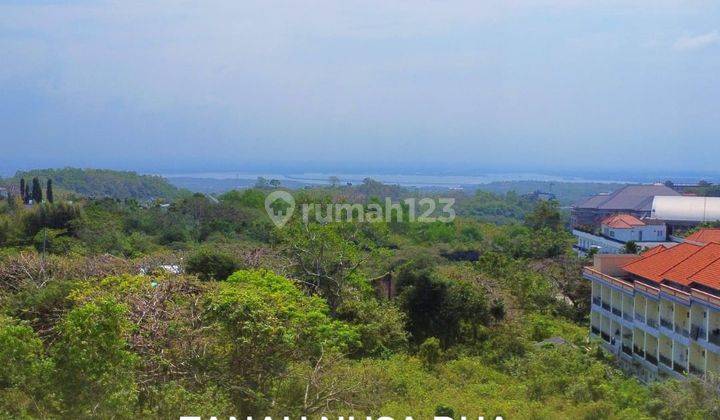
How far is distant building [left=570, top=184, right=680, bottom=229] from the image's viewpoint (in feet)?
181

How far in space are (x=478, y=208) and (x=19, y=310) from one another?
7096 centimetres

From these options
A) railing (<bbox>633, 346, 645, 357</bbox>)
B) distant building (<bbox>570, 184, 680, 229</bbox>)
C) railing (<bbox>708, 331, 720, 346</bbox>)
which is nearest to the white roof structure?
distant building (<bbox>570, 184, 680, 229</bbox>)

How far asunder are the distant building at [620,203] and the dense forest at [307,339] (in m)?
29.7

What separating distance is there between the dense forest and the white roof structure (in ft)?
68.2

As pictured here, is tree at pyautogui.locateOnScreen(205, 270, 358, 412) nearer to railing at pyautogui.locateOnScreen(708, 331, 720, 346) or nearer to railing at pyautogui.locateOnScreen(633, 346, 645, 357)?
railing at pyautogui.locateOnScreen(708, 331, 720, 346)

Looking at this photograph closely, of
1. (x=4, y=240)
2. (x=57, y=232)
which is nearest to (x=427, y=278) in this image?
(x=57, y=232)

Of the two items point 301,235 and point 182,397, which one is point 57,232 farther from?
point 182,397

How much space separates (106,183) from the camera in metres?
90.4

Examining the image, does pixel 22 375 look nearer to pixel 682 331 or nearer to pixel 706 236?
pixel 682 331

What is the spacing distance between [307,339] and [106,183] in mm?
83142

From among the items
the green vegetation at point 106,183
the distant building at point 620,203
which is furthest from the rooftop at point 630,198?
the green vegetation at point 106,183

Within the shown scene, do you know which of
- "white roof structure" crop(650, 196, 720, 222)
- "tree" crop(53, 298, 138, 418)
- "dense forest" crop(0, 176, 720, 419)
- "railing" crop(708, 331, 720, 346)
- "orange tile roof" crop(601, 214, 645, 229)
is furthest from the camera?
"white roof structure" crop(650, 196, 720, 222)

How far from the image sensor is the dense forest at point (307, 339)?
10.2 m

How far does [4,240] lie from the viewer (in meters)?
32.3
